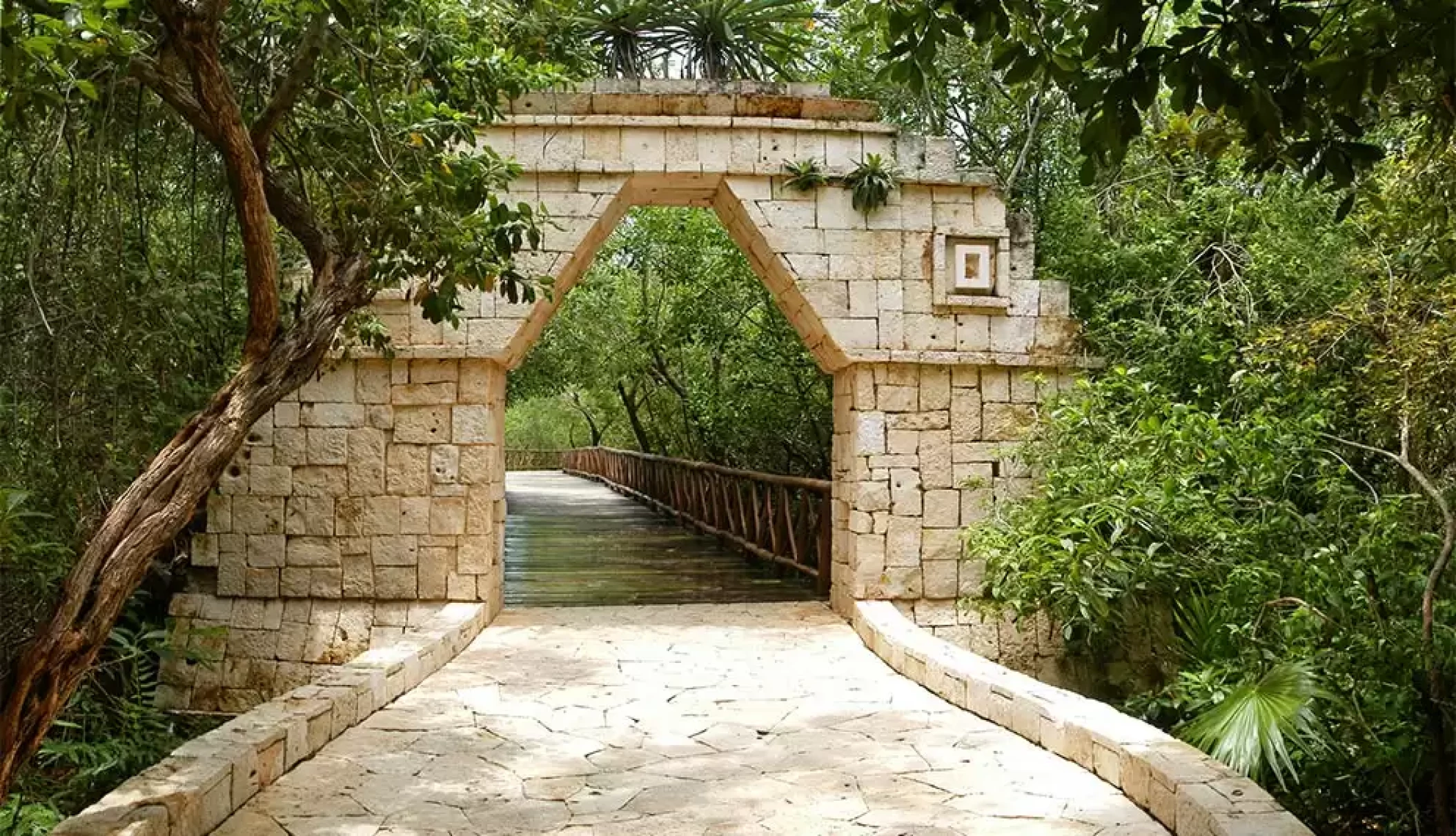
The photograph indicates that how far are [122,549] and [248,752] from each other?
0.80 m

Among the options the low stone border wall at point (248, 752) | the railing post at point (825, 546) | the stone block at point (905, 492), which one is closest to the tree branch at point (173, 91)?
the low stone border wall at point (248, 752)

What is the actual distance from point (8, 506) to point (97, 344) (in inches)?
62.7

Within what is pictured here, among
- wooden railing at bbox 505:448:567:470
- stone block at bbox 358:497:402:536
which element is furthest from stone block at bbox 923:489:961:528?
wooden railing at bbox 505:448:567:470

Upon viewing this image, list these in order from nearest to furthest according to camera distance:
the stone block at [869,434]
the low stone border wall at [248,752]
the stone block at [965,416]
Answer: the low stone border wall at [248,752] → the stone block at [869,434] → the stone block at [965,416]

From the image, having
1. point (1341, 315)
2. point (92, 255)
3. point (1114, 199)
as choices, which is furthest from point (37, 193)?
point (1114, 199)

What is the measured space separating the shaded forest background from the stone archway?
458mm

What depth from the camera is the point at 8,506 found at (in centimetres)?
396

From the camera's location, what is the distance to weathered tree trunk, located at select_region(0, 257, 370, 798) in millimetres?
3355

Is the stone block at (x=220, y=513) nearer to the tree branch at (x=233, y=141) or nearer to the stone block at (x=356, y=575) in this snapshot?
the stone block at (x=356, y=575)

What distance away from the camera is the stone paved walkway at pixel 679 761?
3.70 meters

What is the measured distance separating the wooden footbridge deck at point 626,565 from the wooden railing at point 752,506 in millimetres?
169

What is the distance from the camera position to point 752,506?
11.4m

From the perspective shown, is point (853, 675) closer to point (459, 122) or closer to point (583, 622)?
point (583, 622)

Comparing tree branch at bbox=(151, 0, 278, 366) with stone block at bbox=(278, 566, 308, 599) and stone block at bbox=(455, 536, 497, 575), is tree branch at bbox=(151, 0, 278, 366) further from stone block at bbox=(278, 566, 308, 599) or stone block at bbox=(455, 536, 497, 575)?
stone block at bbox=(278, 566, 308, 599)
